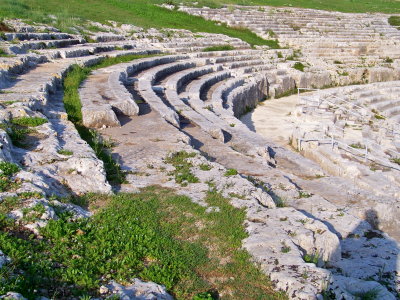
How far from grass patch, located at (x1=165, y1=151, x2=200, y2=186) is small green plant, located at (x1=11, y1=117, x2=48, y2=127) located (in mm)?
2378

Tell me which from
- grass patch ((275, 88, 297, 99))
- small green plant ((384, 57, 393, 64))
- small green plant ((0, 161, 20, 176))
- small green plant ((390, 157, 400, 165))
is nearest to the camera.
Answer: small green plant ((0, 161, 20, 176))

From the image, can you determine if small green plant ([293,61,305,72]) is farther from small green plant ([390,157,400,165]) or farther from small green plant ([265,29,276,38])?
small green plant ([390,157,400,165])

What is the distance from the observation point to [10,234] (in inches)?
178

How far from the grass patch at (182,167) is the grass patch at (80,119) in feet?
2.76

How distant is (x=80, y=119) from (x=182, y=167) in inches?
131

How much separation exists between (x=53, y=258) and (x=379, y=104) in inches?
729

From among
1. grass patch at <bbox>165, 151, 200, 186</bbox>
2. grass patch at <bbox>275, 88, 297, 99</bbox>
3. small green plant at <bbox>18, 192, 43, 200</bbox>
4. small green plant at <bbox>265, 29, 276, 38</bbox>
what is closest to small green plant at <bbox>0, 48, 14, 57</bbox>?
grass patch at <bbox>165, 151, 200, 186</bbox>

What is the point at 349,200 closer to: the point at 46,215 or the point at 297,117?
the point at 46,215

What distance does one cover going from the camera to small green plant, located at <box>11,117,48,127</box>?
7.79 metres

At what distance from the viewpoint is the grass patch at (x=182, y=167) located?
6.81m

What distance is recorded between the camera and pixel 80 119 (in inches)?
377

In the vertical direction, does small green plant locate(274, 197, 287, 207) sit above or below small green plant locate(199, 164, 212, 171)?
below

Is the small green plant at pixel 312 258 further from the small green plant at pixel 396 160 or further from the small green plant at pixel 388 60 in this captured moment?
the small green plant at pixel 388 60

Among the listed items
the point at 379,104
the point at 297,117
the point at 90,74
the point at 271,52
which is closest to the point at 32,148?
the point at 90,74
